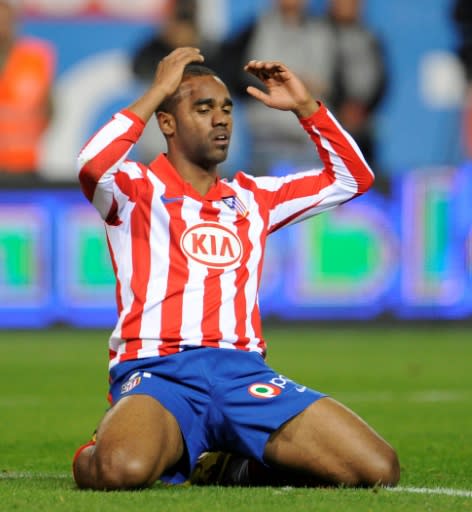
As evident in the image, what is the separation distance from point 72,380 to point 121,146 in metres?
4.98

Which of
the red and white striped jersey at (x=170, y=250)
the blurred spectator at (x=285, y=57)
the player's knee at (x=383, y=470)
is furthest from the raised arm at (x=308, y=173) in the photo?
the blurred spectator at (x=285, y=57)

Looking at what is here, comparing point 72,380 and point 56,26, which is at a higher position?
point 56,26

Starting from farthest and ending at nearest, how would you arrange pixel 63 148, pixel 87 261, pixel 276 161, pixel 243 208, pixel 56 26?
1. pixel 56 26
2. pixel 63 148
3. pixel 276 161
4. pixel 87 261
5. pixel 243 208

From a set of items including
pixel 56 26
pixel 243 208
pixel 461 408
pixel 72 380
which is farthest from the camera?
pixel 56 26

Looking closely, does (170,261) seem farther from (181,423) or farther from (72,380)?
(72,380)

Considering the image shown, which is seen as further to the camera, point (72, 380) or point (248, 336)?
point (72, 380)

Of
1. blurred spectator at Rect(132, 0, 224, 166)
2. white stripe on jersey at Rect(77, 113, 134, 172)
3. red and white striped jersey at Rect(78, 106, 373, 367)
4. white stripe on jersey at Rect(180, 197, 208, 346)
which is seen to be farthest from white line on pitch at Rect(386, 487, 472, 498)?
blurred spectator at Rect(132, 0, 224, 166)

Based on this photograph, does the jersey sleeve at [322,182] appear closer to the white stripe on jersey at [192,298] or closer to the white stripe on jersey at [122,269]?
the white stripe on jersey at [192,298]

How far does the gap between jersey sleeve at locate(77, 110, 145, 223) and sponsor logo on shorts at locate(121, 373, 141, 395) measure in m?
0.59

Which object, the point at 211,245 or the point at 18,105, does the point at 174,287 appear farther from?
the point at 18,105

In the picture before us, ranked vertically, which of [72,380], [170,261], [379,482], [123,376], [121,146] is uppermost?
[121,146]

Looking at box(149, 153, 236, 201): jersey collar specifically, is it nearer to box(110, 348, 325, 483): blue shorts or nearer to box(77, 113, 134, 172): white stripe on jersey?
box(77, 113, 134, 172): white stripe on jersey

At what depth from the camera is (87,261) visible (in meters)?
13.4

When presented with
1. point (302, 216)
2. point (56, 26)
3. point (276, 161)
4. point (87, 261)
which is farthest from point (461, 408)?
point (56, 26)
